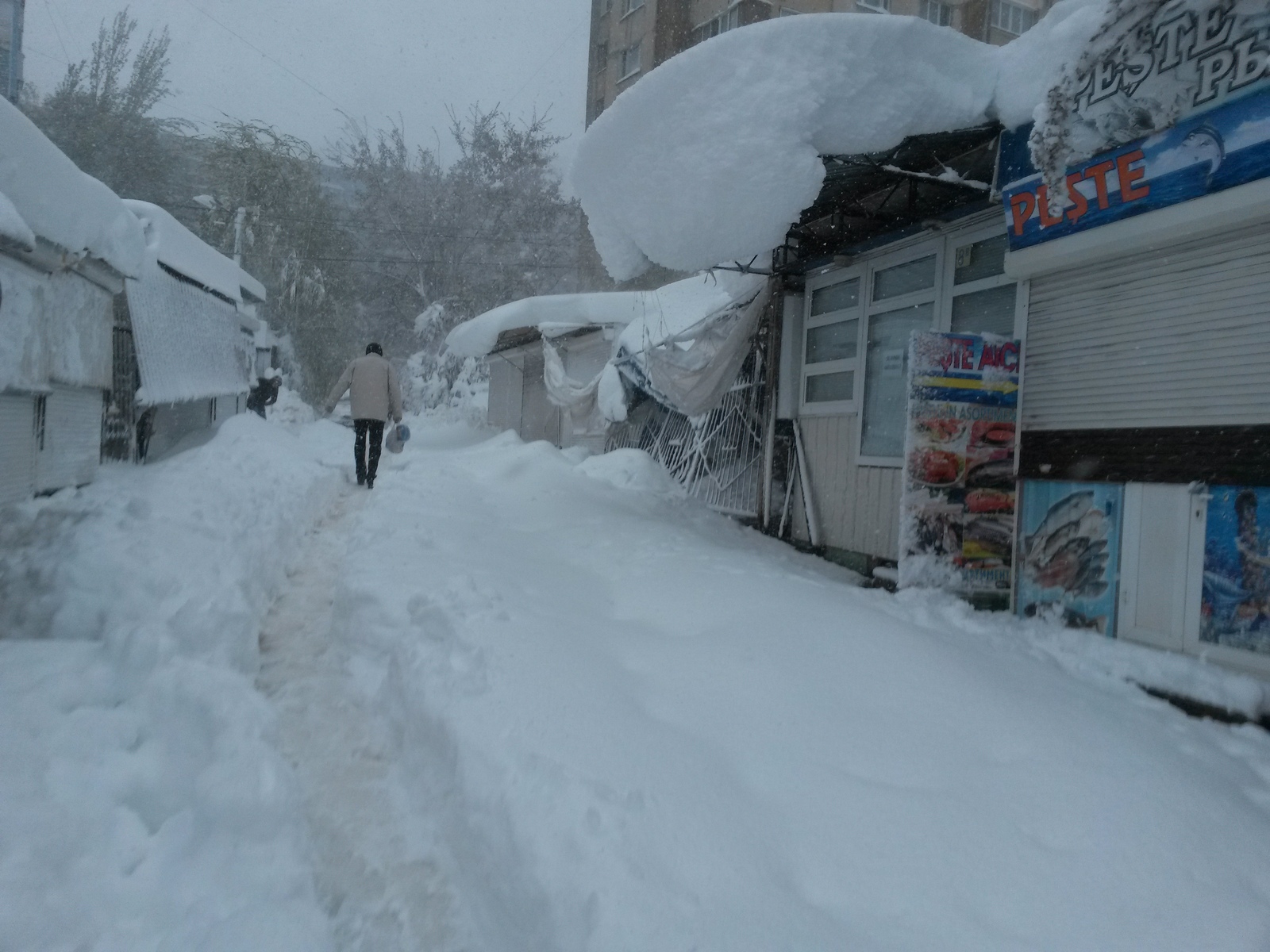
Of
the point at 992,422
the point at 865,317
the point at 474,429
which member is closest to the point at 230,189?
the point at 474,429

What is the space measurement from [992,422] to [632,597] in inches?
105

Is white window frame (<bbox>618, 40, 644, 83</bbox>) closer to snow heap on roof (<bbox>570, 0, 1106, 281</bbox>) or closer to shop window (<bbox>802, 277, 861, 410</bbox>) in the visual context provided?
shop window (<bbox>802, 277, 861, 410</bbox>)

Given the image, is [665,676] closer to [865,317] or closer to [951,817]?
[951,817]

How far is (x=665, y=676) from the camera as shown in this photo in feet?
10.8

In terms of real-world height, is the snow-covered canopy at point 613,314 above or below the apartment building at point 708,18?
below

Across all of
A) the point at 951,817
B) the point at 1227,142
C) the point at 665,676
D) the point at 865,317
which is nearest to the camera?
the point at 951,817

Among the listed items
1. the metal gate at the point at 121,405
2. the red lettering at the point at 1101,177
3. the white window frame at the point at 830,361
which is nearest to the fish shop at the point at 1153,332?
the red lettering at the point at 1101,177

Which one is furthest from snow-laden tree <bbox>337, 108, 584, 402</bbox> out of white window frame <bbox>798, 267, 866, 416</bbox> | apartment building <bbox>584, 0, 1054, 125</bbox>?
white window frame <bbox>798, 267, 866, 416</bbox>

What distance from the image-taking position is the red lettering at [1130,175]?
4.16m

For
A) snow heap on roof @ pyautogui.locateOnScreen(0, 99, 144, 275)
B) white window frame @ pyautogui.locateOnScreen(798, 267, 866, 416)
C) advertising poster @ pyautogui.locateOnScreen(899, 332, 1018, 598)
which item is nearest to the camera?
snow heap on roof @ pyautogui.locateOnScreen(0, 99, 144, 275)

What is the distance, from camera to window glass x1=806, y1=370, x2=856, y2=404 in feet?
23.7

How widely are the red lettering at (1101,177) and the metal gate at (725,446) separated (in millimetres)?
4200

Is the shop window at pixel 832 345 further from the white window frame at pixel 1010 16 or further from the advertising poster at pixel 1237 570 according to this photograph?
the white window frame at pixel 1010 16

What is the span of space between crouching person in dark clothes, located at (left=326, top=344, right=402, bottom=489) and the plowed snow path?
450 cm
